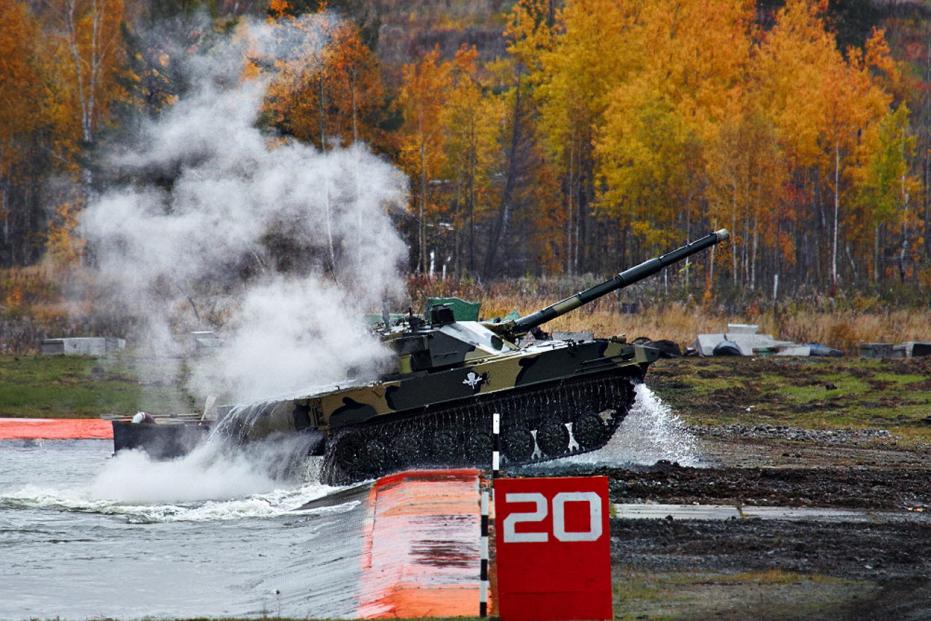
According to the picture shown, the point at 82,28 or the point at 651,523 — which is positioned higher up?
the point at 82,28

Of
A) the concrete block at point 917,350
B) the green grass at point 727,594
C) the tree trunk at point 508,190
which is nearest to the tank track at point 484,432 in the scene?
the green grass at point 727,594

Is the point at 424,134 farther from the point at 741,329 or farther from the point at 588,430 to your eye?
the point at 588,430

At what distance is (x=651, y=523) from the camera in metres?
13.5

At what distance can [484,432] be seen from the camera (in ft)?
61.8

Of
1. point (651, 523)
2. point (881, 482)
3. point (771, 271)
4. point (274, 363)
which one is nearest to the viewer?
point (651, 523)

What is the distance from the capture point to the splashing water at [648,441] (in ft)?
63.4

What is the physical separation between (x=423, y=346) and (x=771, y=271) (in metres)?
36.2

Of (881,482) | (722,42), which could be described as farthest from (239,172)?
(722,42)

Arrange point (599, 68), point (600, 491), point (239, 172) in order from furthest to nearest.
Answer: point (599, 68) < point (239, 172) < point (600, 491)

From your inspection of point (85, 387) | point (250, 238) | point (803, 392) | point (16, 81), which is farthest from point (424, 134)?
point (803, 392)

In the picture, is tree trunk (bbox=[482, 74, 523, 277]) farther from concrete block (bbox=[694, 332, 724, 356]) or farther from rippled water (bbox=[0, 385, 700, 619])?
rippled water (bbox=[0, 385, 700, 619])

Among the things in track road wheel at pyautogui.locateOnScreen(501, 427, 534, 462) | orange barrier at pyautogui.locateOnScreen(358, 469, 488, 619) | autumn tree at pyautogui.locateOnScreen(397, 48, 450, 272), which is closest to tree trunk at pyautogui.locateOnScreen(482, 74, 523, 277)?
autumn tree at pyautogui.locateOnScreen(397, 48, 450, 272)

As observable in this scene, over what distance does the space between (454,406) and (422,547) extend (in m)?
6.27

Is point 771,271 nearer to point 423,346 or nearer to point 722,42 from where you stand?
point 722,42
